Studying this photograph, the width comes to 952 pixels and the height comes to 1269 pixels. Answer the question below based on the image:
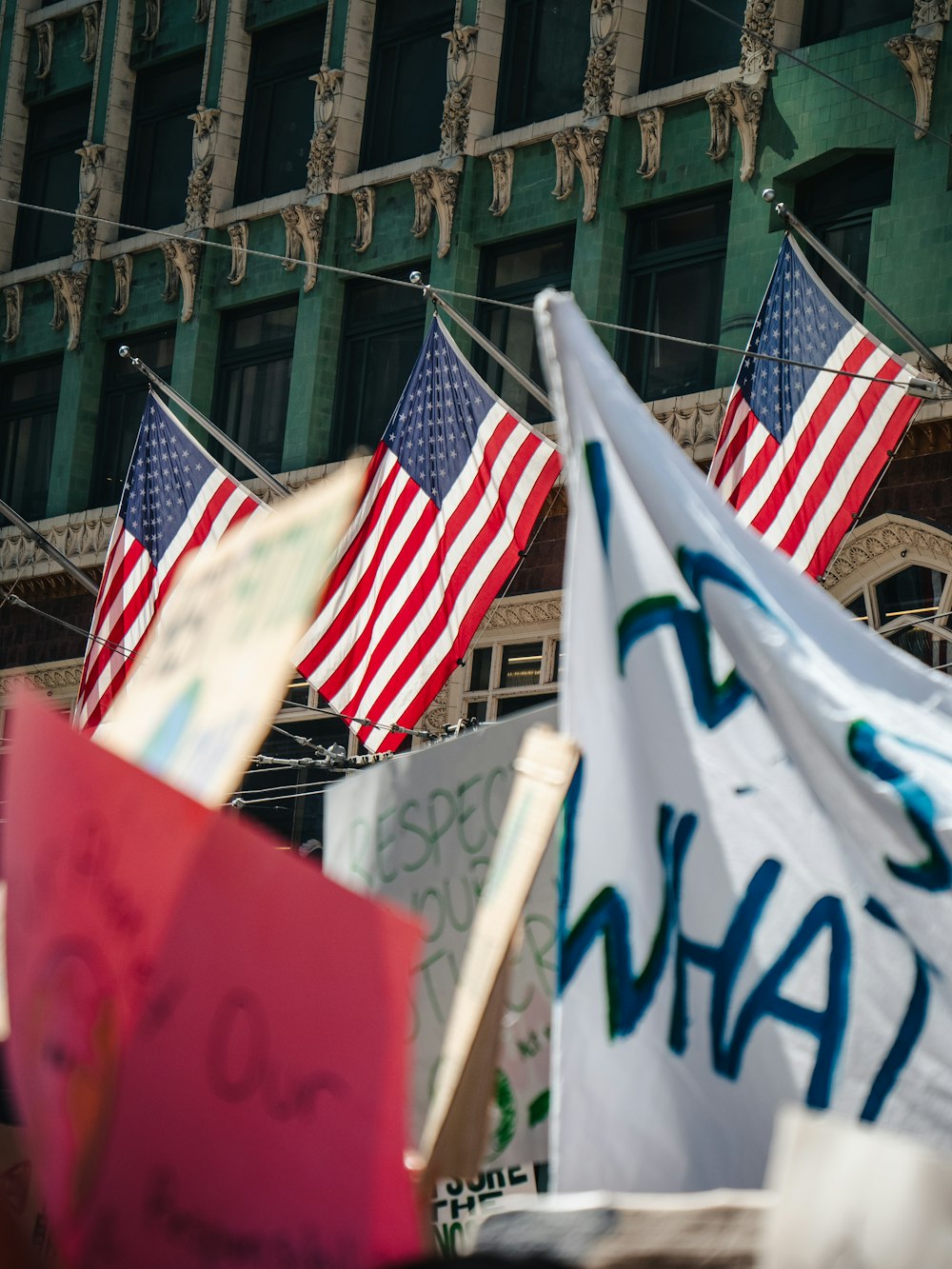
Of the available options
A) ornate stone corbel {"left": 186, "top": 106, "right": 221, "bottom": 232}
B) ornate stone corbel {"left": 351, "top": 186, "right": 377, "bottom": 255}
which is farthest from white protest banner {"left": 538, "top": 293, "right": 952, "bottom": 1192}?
ornate stone corbel {"left": 186, "top": 106, "right": 221, "bottom": 232}

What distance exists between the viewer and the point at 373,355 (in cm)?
2180

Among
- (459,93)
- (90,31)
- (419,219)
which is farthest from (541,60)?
(90,31)

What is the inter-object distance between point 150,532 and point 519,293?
5.96 metres

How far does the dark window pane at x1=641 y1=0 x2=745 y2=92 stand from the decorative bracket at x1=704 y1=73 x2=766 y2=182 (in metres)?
0.58

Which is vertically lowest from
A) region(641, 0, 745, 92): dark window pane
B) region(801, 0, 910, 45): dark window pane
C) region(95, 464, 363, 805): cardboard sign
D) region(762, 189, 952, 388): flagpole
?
region(95, 464, 363, 805): cardboard sign

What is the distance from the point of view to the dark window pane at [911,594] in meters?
16.5

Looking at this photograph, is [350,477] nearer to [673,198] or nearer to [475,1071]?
[475,1071]

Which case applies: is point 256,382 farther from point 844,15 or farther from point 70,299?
point 844,15

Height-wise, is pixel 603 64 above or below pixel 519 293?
above

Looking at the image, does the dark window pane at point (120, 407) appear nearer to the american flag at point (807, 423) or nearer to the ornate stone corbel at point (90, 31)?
the ornate stone corbel at point (90, 31)

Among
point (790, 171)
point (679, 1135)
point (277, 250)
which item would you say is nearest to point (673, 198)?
point (790, 171)

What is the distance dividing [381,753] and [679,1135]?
13535 millimetres

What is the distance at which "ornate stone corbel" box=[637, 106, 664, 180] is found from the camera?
19344mm

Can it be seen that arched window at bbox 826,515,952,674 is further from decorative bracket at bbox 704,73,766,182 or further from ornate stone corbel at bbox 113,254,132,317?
ornate stone corbel at bbox 113,254,132,317
